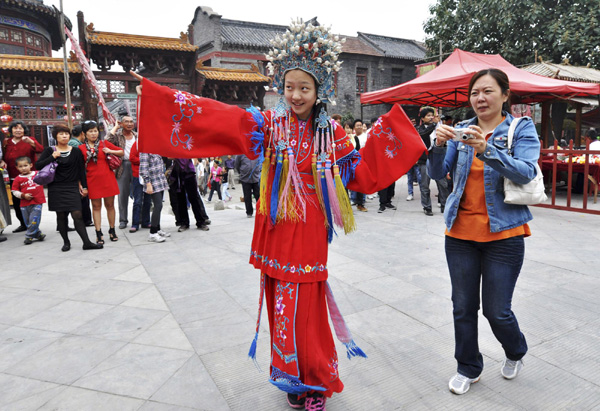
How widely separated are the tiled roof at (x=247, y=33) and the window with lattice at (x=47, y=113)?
11463 mm

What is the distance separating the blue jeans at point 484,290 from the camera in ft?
6.73

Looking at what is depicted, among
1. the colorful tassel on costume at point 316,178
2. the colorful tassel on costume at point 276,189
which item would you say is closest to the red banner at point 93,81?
the colorful tassel on costume at point 276,189

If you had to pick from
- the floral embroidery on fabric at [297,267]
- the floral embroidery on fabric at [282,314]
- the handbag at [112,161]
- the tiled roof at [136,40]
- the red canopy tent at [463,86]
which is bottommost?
the floral embroidery on fabric at [282,314]

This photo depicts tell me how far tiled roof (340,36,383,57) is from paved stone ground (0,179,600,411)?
81.9ft

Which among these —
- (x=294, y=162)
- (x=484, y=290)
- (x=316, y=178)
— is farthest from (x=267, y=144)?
(x=484, y=290)

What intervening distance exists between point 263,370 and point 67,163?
13.5 feet

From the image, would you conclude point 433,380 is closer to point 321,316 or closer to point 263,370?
point 321,316

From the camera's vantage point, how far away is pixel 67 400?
2.18m

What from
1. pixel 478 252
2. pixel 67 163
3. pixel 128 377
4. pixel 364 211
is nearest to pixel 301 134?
pixel 478 252

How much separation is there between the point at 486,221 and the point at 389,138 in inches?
24.6

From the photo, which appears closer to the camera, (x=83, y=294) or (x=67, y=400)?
(x=67, y=400)

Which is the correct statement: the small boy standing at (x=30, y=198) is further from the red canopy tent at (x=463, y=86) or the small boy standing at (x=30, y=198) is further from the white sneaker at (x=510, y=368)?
the red canopy tent at (x=463, y=86)

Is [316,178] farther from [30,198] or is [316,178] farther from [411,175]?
[411,175]

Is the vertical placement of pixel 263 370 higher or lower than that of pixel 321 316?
lower
